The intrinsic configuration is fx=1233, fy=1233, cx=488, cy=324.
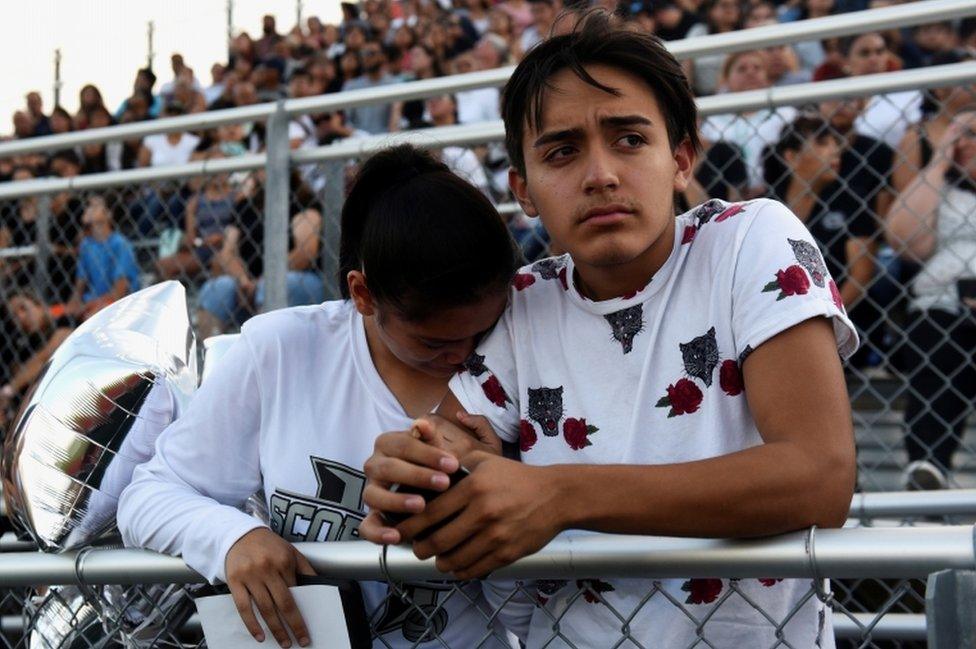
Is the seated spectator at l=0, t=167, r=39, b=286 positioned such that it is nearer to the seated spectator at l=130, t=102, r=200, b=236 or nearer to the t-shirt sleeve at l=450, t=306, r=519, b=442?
the seated spectator at l=130, t=102, r=200, b=236

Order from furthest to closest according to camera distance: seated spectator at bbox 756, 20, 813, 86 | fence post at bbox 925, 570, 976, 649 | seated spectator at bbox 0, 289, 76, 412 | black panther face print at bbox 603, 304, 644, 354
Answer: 1. seated spectator at bbox 756, 20, 813, 86
2. seated spectator at bbox 0, 289, 76, 412
3. black panther face print at bbox 603, 304, 644, 354
4. fence post at bbox 925, 570, 976, 649

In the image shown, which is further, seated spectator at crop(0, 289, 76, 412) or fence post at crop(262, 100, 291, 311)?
seated spectator at crop(0, 289, 76, 412)

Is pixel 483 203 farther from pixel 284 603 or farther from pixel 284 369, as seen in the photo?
pixel 284 603

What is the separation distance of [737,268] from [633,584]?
1.37ft

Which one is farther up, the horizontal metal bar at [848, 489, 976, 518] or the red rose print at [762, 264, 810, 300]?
the red rose print at [762, 264, 810, 300]

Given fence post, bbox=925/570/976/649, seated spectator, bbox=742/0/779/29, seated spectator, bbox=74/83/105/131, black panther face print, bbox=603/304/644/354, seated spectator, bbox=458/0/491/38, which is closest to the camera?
fence post, bbox=925/570/976/649

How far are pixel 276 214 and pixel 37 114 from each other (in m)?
7.57

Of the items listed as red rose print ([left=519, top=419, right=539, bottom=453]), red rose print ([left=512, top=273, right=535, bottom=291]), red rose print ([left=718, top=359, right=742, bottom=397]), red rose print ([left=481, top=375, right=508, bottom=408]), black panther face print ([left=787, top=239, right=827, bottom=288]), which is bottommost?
red rose print ([left=519, top=419, right=539, bottom=453])

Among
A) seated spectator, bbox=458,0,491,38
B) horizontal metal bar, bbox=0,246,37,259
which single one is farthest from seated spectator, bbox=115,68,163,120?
horizontal metal bar, bbox=0,246,37,259

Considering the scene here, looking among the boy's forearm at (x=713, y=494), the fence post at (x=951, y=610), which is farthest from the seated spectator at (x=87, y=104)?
the fence post at (x=951, y=610)

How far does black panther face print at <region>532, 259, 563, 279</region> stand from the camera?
1831 millimetres

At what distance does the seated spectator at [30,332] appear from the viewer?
4.72 m

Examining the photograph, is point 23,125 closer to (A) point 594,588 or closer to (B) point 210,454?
(B) point 210,454

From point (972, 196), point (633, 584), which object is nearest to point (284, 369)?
point (633, 584)
